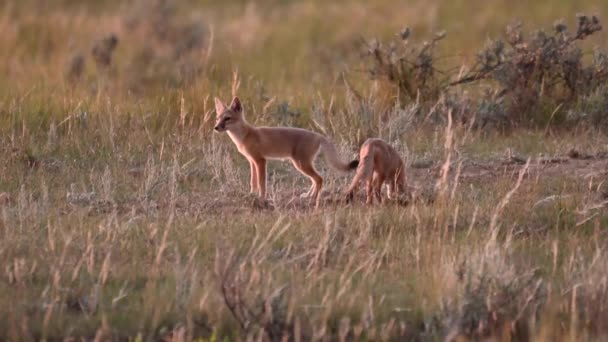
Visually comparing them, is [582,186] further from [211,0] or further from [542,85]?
[211,0]

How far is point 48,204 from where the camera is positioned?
8656 millimetres

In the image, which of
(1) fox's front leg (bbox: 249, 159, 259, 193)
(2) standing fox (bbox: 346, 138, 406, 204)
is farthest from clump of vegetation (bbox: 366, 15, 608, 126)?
(2) standing fox (bbox: 346, 138, 406, 204)

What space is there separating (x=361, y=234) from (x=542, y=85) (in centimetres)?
538

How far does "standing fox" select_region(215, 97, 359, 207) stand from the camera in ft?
31.2

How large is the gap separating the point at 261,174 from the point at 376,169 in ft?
3.27

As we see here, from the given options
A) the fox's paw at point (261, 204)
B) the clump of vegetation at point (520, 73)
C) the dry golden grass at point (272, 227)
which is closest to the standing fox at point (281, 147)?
the dry golden grass at point (272, 227)

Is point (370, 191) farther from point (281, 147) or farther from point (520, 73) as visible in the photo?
point (520, 73)

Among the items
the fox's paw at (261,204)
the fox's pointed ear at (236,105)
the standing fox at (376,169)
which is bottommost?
the fox's paw at (261,204)

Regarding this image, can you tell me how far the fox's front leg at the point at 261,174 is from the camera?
9.39 metres

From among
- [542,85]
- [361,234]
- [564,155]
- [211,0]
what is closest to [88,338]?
[361,234]

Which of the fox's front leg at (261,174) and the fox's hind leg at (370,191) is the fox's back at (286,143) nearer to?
the fox's front leg at (261,174)

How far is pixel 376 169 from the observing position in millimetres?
9055

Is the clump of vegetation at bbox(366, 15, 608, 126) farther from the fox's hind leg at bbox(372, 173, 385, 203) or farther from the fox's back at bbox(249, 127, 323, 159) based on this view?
the fox's hind leg at bbox(372, 173, 385, 203)

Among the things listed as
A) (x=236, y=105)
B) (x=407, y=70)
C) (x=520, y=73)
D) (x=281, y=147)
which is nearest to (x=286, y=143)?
(x=281, y=147)
